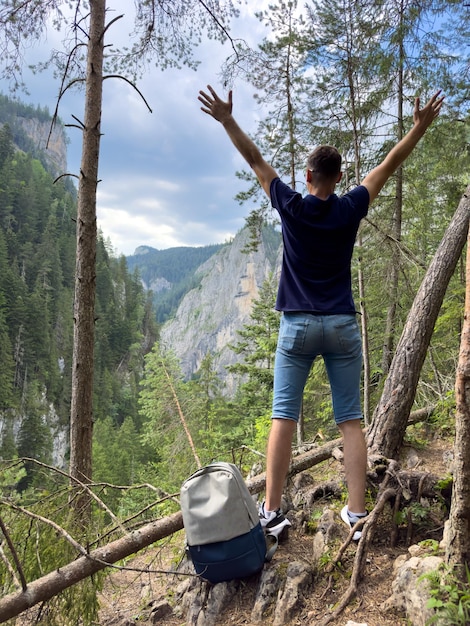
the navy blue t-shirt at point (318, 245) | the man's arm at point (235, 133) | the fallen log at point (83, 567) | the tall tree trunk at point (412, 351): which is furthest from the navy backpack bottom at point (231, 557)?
the man's arm at point (235, 133)

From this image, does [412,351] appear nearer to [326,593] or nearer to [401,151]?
[401,151]

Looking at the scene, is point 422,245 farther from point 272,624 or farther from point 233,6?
point 272,624

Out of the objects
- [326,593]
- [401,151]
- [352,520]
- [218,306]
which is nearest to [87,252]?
[401,151]

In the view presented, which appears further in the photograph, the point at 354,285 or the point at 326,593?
the point at 354,285

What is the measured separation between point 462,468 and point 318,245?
1148 millimetres

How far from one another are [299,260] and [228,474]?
1.11 m

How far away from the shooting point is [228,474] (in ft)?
7.08

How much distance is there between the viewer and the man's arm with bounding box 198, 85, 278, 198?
2.21m

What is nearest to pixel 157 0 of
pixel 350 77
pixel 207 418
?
pixel 350 77

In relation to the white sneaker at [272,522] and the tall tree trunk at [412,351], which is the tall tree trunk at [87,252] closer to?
the white sneaker at [272,522]

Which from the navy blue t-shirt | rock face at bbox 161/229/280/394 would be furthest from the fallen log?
rock face at bbox 161/229/280/394

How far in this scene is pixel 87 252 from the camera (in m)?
4.42

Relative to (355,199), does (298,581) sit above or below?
below

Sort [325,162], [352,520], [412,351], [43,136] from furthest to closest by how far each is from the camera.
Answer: [43,136], [412,351], [352,520], [325,162]
